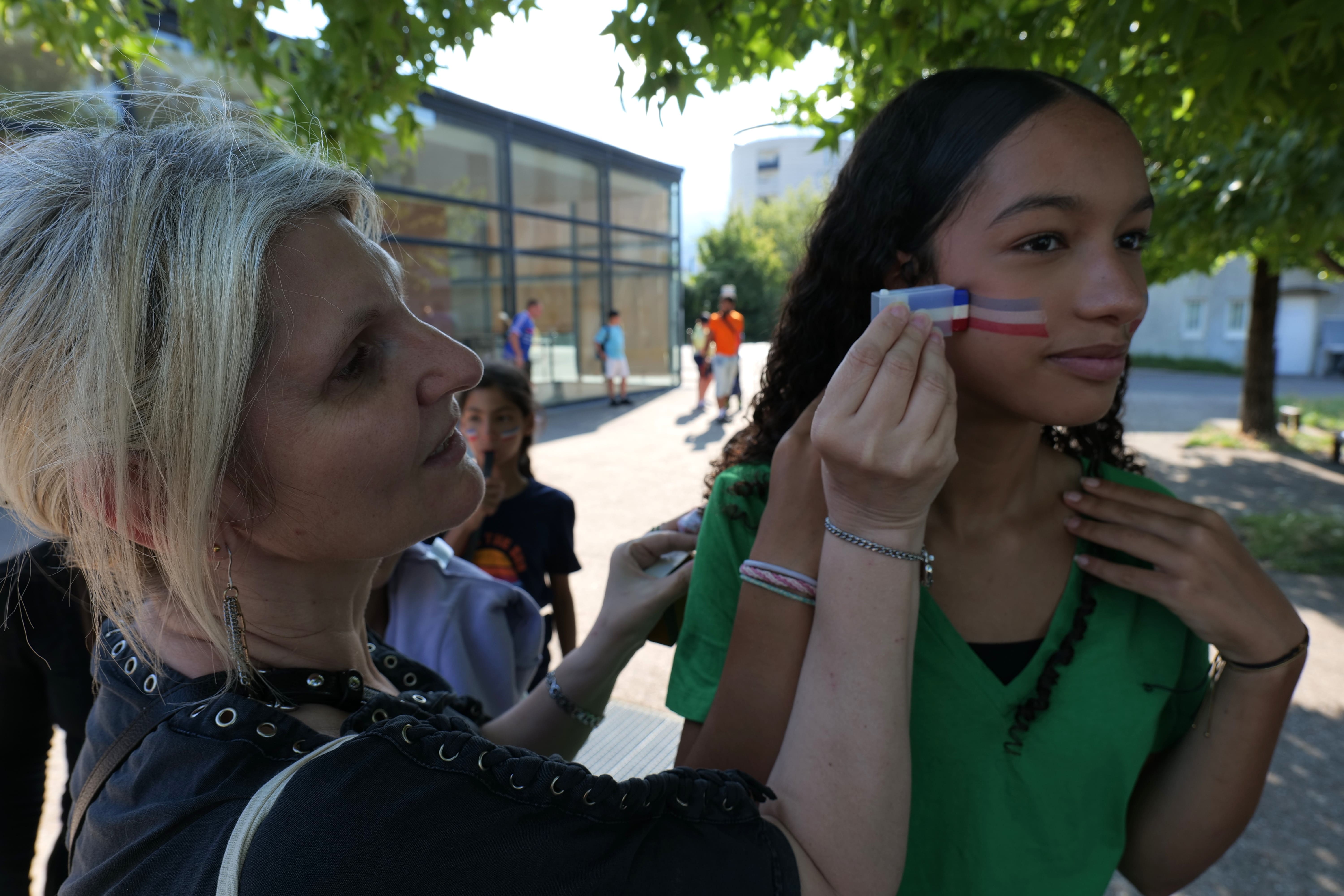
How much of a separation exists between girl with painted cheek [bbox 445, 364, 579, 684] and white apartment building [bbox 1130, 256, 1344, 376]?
22352 millimetres

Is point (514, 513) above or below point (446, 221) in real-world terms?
below

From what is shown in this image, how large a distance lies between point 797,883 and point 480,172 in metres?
12.4

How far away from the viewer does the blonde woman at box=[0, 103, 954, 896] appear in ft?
2.71

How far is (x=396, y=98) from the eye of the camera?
9.25 feet

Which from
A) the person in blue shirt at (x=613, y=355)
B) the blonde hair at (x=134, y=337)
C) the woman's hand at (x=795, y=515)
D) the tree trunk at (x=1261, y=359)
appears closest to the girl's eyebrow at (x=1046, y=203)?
the woman's hand at (x=795, y=515)

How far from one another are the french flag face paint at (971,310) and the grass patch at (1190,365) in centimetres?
2377

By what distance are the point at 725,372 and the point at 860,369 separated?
10.4 metres

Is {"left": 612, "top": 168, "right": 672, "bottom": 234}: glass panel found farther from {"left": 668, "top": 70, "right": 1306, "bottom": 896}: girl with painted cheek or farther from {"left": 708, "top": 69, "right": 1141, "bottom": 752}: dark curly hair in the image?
{"left": 668, "top": 70, "right": 1306, "bottom": 896}: girl with painted cheek

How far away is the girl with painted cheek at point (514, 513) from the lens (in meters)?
2.96

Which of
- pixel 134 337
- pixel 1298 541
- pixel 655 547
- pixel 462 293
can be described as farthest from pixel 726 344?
pixel 134 337

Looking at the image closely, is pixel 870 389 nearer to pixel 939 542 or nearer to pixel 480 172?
pixel 939 542

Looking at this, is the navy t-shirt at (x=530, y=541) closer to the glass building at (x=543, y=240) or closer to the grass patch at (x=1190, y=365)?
the glass building at (x=543, y=240)

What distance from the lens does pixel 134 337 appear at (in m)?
0.87

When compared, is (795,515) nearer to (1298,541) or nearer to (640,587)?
(640,587)
